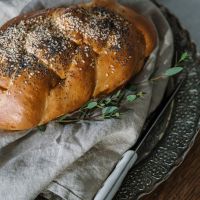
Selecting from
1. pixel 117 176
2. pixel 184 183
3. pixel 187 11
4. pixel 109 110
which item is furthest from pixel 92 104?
pixel 187 11

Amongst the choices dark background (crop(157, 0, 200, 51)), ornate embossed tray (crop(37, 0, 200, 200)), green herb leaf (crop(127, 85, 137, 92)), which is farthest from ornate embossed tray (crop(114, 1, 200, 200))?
dark background (crop(157, 0, 200, 51))

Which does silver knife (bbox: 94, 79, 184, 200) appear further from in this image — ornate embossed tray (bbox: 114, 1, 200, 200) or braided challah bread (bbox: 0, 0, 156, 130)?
braided challah bread (bbox: 0, 0, 156, 130)

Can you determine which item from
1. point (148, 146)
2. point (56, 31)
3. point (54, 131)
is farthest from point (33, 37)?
point (148, 146)

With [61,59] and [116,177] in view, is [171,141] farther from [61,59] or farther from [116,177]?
[61,59]

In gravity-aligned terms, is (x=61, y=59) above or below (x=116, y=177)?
above

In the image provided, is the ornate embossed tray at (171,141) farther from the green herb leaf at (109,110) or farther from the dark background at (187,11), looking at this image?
the dark background at (187,11)

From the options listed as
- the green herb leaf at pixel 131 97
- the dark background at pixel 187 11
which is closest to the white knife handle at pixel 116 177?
the green herb leaf at pixel 131 97
